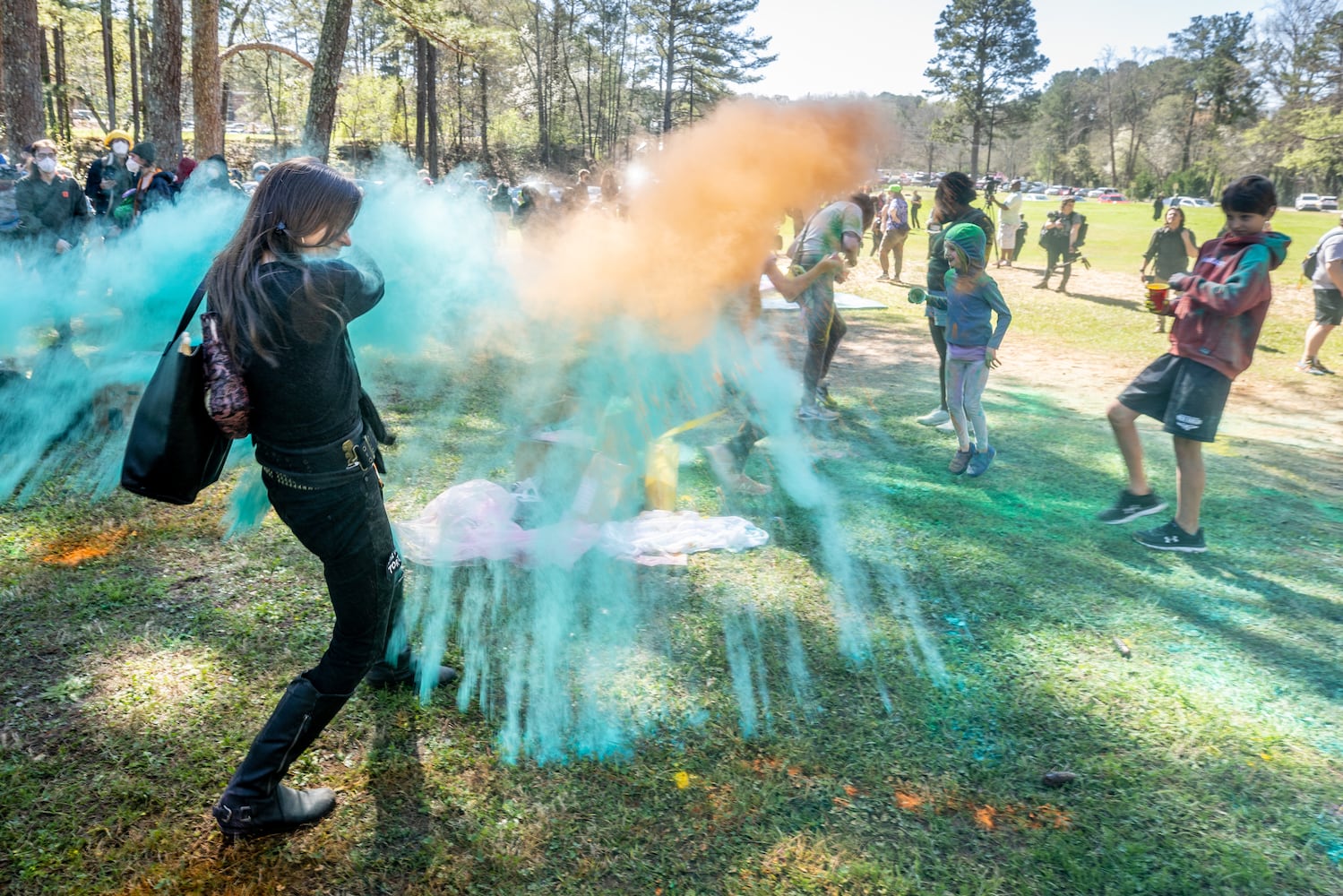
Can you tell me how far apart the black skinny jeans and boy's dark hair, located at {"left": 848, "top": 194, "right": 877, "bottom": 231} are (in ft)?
18.0

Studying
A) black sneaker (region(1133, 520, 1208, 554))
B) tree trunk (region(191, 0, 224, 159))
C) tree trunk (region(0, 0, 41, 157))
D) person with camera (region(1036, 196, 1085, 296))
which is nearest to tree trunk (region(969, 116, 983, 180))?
person with camera (region(1036, 196, 1085, 296))

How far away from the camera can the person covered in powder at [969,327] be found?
5574mm

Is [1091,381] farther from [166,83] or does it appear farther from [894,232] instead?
[166,83]

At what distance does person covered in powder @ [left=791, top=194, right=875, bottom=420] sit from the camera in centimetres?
664

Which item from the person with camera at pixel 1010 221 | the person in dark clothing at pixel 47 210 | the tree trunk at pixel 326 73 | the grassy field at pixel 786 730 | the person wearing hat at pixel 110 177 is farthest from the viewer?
the person with camera at pixel 1010 221

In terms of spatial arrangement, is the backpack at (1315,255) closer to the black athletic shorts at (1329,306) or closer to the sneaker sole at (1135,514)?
the black athletic shorts at (1329,306)

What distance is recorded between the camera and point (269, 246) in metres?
2.24

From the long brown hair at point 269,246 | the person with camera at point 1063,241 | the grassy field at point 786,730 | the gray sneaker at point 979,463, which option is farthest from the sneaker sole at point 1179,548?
the person with camera at point 1063,241

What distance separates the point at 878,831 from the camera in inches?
104

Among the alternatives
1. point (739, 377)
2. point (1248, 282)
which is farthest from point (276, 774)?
point (1248, 282)

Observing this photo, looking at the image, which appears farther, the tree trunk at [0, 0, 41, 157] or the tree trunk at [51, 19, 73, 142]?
the tree trunk at [51, 19, 73, 142]

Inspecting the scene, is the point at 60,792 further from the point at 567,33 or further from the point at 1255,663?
the point at 567,33

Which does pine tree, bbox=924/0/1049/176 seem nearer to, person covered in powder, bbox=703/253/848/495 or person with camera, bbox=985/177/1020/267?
person with camera, bbox=985/177/1020/267

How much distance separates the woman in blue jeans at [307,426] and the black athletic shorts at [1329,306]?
10962 mm
